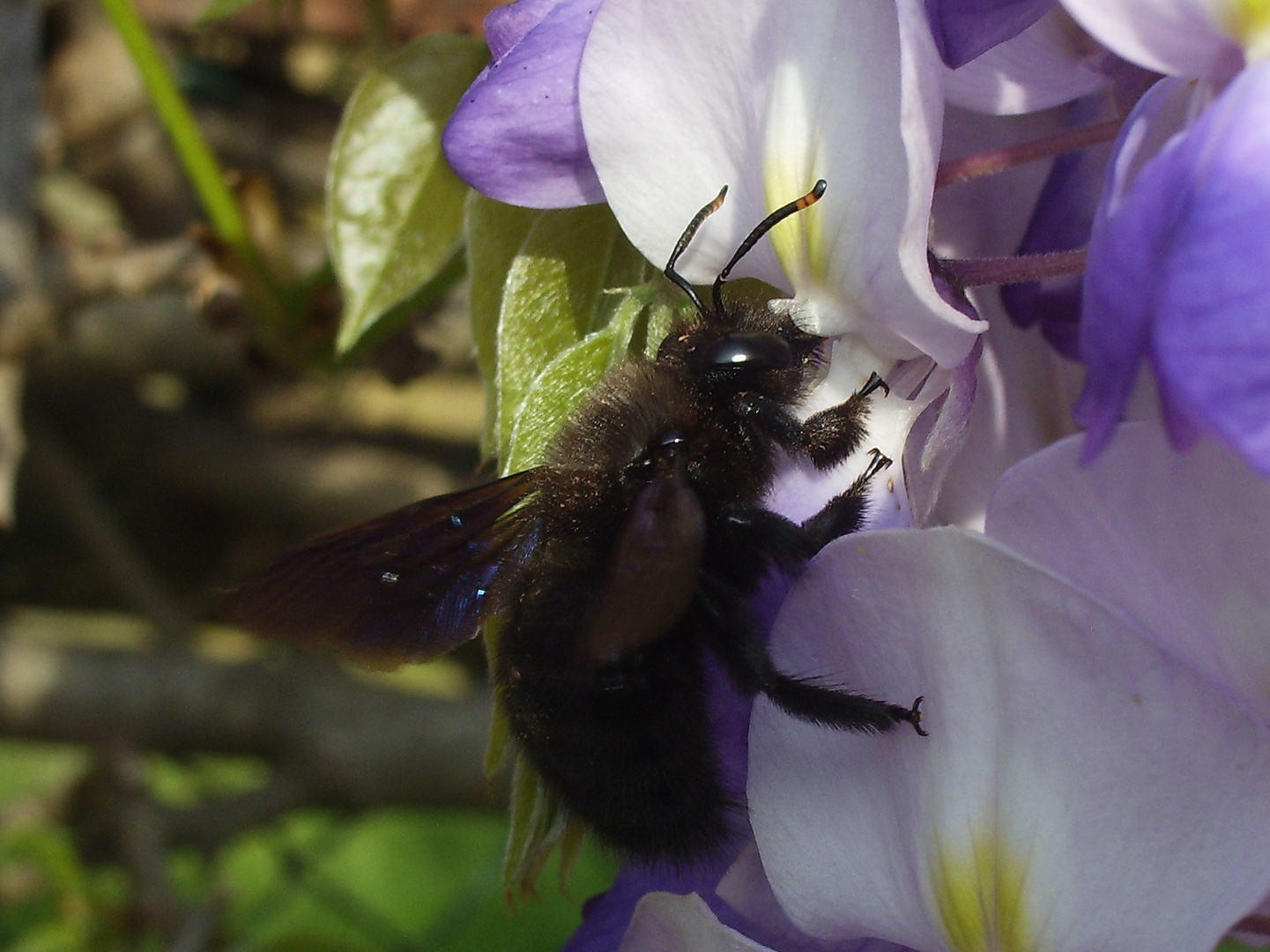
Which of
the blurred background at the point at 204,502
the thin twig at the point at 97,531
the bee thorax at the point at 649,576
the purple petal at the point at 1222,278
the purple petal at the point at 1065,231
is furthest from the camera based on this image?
the thin twig at the point at 97,531

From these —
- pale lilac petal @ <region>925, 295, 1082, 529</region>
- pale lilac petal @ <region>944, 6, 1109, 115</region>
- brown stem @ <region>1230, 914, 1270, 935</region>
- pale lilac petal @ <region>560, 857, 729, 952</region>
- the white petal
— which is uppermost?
pale lilac petal @ <region>944, 6, 1109, 115</region>

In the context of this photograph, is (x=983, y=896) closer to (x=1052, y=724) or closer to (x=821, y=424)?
(x=1052, y=724)

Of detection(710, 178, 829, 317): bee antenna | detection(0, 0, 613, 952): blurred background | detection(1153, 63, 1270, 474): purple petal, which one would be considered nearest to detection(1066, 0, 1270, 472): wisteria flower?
detection(1153, 63, 1270, 474): purple petal

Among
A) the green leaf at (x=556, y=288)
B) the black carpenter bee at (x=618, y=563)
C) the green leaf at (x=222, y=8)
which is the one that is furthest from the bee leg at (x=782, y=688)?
the green leaf at (x=222, y=8)

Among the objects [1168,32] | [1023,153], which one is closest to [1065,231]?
[1023,153]

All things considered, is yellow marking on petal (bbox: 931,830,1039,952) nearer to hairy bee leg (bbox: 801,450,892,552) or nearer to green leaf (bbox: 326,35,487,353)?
hairy bee leg (bbox: 801,450,892,552)

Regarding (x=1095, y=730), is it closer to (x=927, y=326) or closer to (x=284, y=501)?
(x=927, y=326)

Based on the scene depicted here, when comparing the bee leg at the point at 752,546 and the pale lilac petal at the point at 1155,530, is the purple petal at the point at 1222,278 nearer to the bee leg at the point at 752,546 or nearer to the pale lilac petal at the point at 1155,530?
the pale lilac petal at the point at 1155,530
